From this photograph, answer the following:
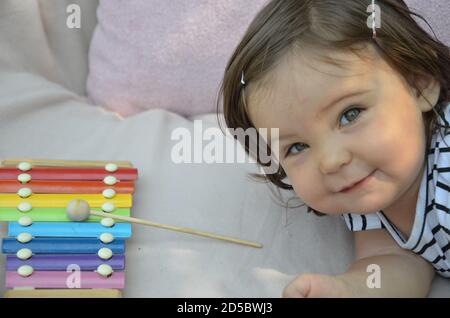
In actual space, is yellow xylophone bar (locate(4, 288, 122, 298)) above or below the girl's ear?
below

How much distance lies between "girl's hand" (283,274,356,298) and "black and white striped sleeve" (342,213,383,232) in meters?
0.16

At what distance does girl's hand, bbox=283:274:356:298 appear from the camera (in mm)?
877

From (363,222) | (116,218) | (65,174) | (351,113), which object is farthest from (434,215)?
(65,174)

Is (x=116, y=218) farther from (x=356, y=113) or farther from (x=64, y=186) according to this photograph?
(x=356, y=113)

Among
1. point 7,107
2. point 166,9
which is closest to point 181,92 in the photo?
point 166,9

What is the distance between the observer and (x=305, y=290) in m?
0.88

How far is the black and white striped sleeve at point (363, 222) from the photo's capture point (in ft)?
3.43

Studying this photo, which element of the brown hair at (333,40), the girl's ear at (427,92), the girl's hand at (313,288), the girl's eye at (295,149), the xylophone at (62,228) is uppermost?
the brown hair at (333,40)

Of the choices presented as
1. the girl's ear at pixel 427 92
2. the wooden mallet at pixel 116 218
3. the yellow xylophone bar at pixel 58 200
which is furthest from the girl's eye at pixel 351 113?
the yellow xylophone bar at pixel 58 200

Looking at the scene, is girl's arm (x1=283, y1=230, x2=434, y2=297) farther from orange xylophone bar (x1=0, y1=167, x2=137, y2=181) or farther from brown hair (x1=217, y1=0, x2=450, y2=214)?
orange xylophone bar (x1=0, y1=167, x2=137, y2=181)

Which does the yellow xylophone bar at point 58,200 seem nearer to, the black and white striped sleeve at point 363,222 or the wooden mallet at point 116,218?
the wooden mallet at point 116,218

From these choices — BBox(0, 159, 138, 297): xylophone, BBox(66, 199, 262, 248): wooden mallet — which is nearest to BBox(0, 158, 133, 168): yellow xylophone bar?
BBox(0, 159, 138, 297): xylophone

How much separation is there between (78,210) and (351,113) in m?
0.41

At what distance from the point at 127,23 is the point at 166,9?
0.08 metres
